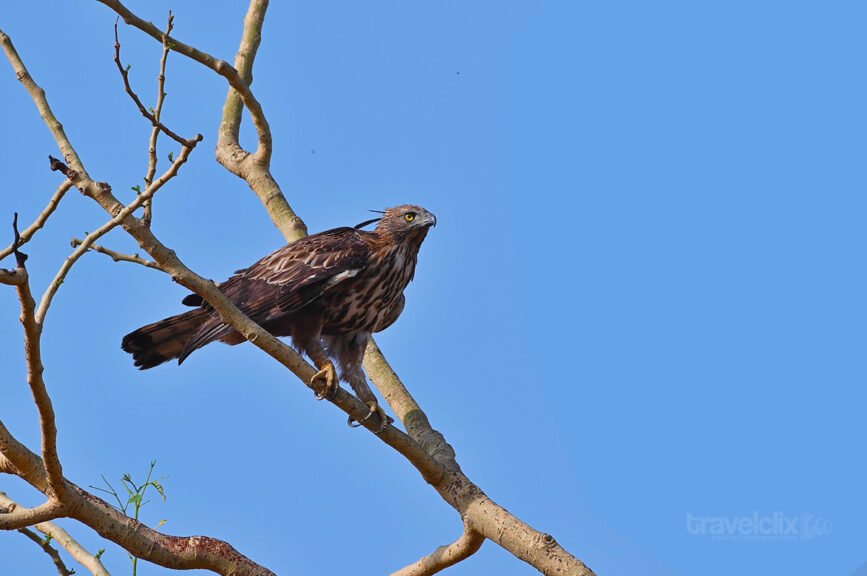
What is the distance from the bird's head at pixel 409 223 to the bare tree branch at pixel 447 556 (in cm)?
250

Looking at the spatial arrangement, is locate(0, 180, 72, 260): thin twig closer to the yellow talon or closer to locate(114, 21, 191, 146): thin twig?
locate(114, 21, 191, 146): thin twig

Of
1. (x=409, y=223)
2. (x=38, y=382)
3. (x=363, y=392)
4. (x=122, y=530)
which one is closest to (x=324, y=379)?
(x=363, y=392)

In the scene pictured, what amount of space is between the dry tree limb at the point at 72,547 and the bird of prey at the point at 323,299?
1.45 m

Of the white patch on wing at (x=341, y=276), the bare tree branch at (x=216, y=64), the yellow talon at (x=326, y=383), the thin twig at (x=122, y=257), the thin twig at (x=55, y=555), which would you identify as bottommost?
the thin twig at (x=55, y=555)

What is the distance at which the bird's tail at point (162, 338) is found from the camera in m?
7.04

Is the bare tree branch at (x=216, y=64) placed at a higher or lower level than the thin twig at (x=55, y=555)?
higher

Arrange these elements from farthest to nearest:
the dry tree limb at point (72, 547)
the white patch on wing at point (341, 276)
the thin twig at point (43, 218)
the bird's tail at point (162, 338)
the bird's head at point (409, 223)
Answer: the bird's head at point (409, 223)
the white patch on wing at point (341, 276)
the bird's tail at point (162, 338)
the dry tree limb at point (72, 547)
the thin twig at point (43, 218)

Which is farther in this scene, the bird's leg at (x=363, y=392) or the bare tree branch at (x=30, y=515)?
the bird's leg at (x=363, y=392)

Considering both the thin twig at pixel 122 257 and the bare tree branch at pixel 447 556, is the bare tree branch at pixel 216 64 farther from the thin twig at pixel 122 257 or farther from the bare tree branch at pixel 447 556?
the bare tree branch at pixel 447 556

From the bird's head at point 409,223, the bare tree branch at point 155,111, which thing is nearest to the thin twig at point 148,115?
the bare tree branch at point 155,111

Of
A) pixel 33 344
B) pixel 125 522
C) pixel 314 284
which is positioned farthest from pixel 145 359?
pixel 33 344

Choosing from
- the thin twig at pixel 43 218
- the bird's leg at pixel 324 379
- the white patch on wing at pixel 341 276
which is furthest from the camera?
the white patch on wing at pixel 341 276

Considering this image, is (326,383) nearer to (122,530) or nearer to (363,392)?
(363,392)

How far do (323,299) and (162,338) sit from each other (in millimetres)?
1052
